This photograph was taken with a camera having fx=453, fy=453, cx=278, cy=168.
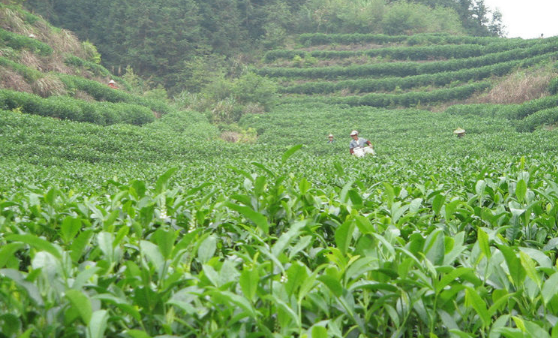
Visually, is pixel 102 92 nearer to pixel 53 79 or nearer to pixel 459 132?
pixel 53 79

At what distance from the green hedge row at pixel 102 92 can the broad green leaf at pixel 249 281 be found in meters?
20.0


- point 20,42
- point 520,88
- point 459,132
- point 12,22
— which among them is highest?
point 12,22

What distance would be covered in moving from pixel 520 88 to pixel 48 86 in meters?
20.4

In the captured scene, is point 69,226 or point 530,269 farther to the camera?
point 69,226

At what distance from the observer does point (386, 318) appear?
1.05 metres

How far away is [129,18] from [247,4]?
36.2ft

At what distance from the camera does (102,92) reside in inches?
823

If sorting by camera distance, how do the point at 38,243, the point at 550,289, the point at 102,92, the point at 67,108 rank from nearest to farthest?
the point at 38,243 → the point at 550,289 → the point at 67,108 → the point at 102,92

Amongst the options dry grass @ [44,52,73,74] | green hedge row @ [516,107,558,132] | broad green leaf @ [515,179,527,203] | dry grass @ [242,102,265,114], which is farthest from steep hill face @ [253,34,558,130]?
broad green leaf @ [515,179,527,203]

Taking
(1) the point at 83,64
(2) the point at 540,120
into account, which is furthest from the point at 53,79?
(2) the point at 540,120

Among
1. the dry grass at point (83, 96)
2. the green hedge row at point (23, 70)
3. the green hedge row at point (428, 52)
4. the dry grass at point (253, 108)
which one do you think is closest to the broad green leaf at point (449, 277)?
the green hedge row at point (23, 70)

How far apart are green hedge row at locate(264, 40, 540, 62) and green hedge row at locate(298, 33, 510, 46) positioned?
9.01 feet

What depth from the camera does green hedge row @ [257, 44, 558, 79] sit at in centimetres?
2572

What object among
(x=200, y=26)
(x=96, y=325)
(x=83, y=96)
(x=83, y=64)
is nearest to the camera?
(x=96, y=325)
